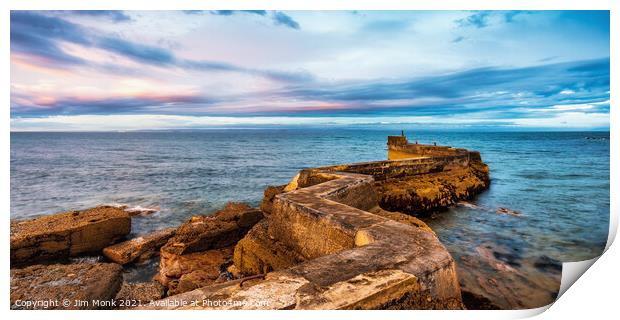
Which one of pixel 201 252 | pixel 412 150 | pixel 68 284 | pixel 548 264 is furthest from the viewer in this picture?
pixel 412 150

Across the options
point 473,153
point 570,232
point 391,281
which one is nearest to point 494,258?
point 570,232

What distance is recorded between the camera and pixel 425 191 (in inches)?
380

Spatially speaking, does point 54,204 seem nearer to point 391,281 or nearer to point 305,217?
point 305,217

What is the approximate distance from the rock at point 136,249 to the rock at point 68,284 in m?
1.72

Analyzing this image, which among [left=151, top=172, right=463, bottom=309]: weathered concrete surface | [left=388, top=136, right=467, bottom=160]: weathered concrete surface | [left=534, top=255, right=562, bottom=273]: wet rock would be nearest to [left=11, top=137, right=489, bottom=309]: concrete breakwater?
[left=151, top=172, right=463, bottom=309]: weathered concrete surface

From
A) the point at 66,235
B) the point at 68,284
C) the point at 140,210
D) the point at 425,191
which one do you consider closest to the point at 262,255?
the point at 68,284

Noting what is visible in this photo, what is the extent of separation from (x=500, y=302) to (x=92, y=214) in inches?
388

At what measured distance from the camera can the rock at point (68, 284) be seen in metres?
5.07

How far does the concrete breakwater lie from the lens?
1964mm

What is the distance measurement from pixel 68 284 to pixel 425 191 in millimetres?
9001

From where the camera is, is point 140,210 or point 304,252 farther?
point 140,210

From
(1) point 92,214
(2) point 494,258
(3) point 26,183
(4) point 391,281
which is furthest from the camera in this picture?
(3) point 26,183

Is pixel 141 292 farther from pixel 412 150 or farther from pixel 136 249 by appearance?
pixel 412 150
